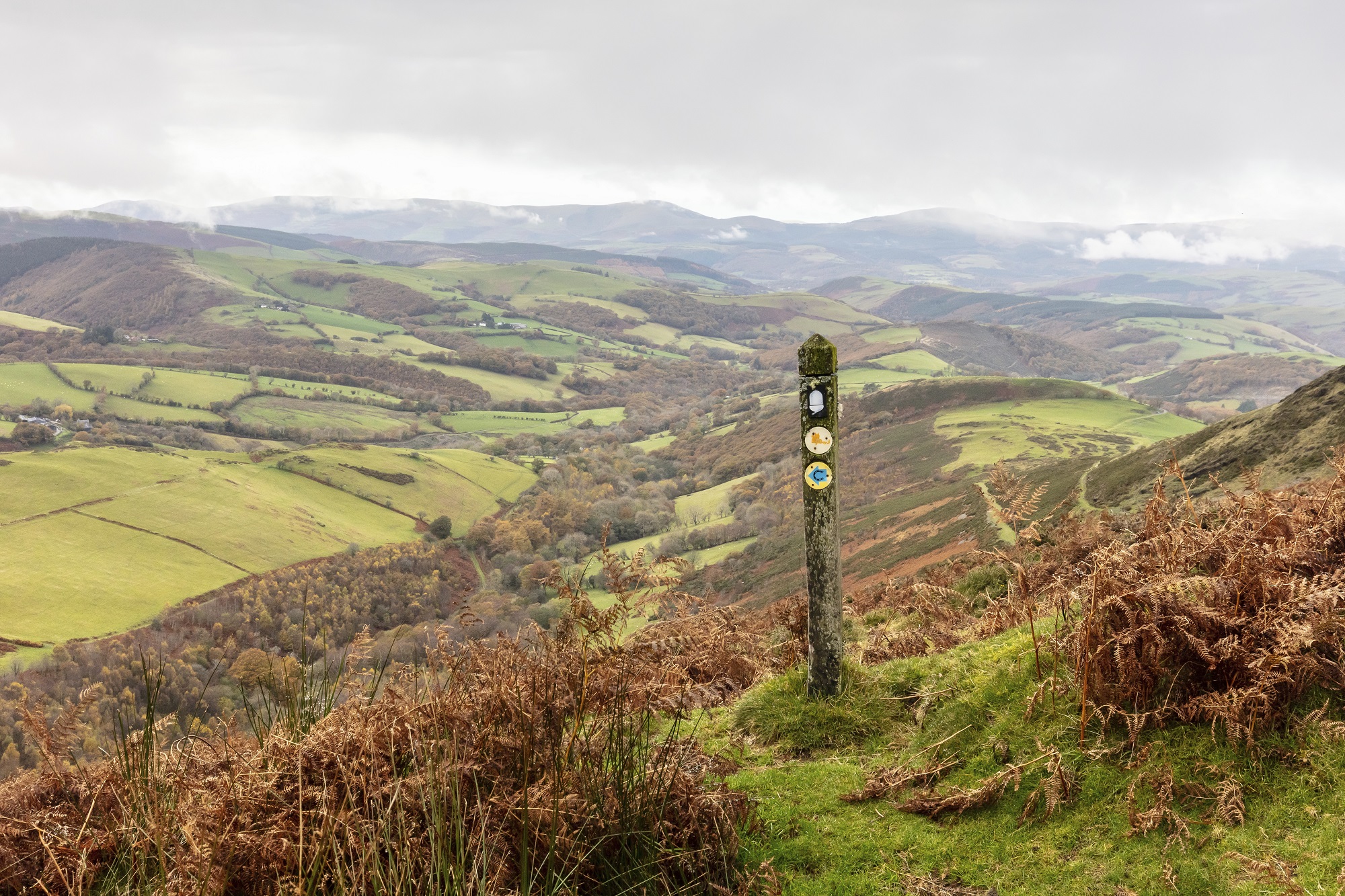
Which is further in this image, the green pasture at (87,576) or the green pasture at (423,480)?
the green pasture at (423,480)

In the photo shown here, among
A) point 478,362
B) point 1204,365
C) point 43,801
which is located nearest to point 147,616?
point 43,801

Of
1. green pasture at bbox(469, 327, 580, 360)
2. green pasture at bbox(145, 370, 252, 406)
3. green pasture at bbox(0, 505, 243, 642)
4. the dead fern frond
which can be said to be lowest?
green pasture at bbox(0, 505, 243, 642)

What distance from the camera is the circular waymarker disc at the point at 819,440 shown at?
6081 mm

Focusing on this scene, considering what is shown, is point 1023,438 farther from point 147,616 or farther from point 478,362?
point 478,362

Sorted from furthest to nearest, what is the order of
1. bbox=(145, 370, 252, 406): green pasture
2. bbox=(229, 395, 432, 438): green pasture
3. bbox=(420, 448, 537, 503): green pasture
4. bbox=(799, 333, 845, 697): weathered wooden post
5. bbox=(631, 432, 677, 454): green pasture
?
bbox=(145, 370, 252, 406): green pasture
bbox=(229, 395, 432, 438): green pasture
bbox=(631, 432, 677, 454): green pasture
bbox=(420, 448, 537, 503): green pasture
bbox=(799, 333, 845, 697): weathered wooden post

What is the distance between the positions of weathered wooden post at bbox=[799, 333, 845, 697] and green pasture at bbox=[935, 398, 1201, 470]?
47929 millimetres

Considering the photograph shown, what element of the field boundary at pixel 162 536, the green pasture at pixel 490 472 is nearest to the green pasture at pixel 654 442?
the green pasture at pixel 490 472

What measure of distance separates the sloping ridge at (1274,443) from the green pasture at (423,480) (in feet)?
222

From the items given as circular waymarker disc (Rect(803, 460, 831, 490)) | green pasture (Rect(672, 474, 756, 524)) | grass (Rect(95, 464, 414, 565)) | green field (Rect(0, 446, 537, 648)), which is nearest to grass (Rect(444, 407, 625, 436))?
green field (Rect(0, 446, 537, 648))

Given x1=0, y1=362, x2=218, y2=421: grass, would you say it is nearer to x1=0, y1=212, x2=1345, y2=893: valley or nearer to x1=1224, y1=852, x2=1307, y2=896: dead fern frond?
x1=0, y1=212, x2=1345, y2=893: valley

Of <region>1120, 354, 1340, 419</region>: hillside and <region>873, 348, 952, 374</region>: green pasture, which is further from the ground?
<region>873, 348, 952, 374</region>: green pasture

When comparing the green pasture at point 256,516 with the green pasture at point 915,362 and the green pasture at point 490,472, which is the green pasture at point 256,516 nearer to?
the green pasture at point 490,472

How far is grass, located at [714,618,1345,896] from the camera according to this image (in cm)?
379

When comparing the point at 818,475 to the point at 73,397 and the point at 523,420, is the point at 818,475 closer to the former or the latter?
the point at 523,420
